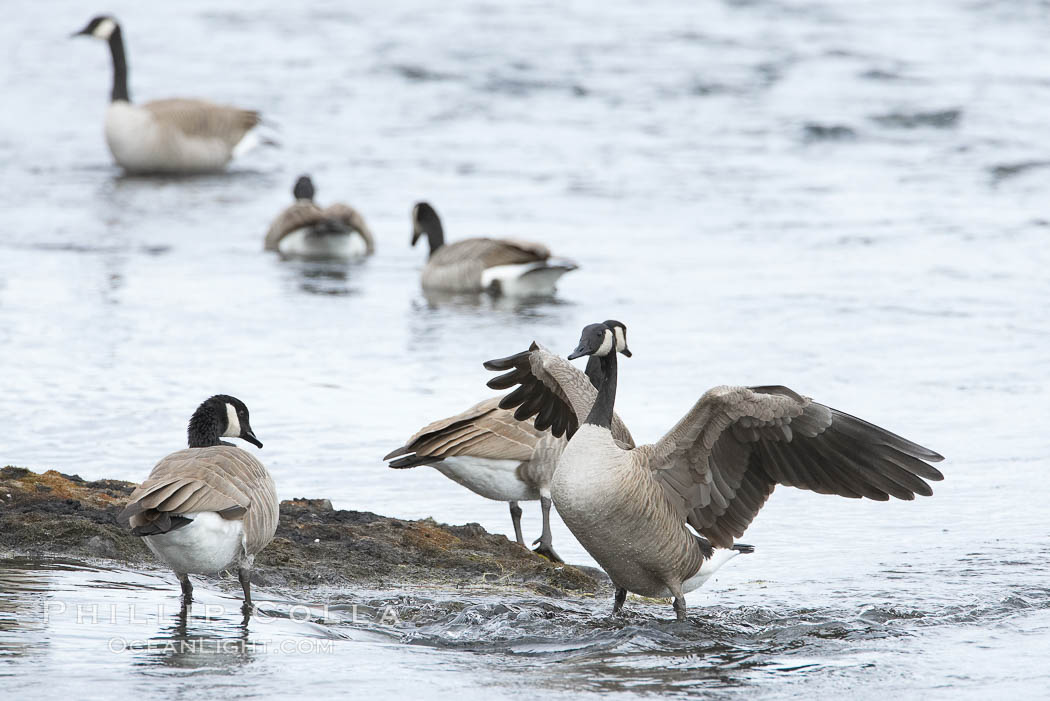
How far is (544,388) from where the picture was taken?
22.9ft

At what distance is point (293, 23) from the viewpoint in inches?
1148

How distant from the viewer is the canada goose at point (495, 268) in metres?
12.7

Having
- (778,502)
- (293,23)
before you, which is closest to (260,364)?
(778,502)

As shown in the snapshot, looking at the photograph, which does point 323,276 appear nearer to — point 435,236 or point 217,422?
point 435,236

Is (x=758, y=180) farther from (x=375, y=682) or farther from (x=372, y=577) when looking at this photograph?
(x=375, y=682)

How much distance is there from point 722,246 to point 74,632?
10.4 meters

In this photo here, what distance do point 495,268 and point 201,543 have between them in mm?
7848

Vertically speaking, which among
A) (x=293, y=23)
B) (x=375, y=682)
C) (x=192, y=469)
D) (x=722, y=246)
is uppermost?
(x=293, y=23)

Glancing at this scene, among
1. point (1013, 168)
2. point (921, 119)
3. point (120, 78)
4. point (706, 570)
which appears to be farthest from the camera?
point (921, 119)

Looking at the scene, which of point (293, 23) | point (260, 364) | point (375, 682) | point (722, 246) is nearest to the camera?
point (375, 682)

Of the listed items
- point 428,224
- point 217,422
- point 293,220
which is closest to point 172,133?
point 293,220

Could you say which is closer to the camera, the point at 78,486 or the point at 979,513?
the point at 78,486

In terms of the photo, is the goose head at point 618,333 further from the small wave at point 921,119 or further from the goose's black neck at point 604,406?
the small wave at point 921,119

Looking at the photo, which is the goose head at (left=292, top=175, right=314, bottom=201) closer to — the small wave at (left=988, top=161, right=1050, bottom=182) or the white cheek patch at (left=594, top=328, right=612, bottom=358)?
the small wave at (left=988, top=161, right=1050, bottom=182)
